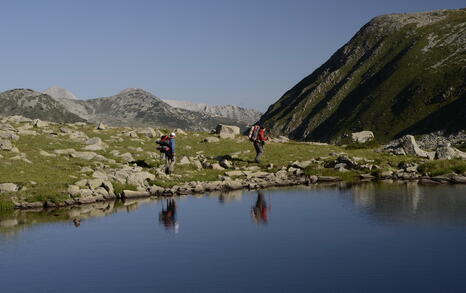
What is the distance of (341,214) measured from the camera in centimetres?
3669

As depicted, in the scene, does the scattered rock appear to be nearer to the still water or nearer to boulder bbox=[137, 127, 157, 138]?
boulder bbox=[137, 127, 157, 138]

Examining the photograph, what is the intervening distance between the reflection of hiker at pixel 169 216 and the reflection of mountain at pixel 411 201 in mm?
13455

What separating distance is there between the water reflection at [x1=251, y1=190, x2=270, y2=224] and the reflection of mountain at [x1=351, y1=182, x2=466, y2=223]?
7088mm

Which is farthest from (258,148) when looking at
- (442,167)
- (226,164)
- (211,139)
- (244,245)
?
(244,245)

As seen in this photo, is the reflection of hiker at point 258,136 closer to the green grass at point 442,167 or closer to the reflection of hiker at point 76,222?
the green grass at point 442,167

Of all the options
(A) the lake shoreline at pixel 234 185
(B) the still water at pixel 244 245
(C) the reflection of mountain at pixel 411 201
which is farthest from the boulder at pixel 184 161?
(C) the reflection of mountain at pixel 411 201

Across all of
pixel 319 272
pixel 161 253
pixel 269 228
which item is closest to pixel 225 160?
pixel 269 228

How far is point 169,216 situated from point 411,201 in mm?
18209

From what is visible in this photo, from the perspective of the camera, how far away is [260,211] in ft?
126

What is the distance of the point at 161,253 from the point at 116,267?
291 cm

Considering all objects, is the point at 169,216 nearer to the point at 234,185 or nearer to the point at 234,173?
the point at 234,185

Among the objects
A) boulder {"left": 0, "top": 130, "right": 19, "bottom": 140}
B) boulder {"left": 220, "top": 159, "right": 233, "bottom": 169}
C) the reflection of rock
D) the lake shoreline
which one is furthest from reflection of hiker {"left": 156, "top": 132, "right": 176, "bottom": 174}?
boulder {"left": 0, "top": 130, "right": 19, "bottom": 140}

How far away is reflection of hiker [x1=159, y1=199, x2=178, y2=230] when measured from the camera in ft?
113

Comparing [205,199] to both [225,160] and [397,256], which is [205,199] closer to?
[225,160]
